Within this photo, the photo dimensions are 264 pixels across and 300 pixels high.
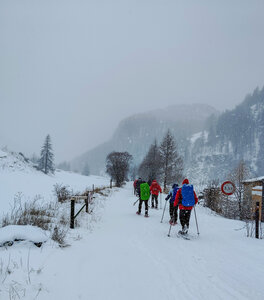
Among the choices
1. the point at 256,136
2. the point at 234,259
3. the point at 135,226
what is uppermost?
the point at 256,136

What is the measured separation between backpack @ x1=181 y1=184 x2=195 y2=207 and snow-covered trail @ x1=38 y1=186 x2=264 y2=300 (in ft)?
3.90

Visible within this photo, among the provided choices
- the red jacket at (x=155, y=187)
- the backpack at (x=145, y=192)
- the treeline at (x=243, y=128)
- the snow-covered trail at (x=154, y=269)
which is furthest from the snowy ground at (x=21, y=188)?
the treeline at (x=243, y=128)

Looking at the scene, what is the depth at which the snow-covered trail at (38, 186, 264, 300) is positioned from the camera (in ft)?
9.14

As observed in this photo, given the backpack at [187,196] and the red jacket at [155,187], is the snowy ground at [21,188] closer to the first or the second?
the backpack at [187,196]

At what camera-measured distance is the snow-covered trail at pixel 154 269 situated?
2787 millimetres

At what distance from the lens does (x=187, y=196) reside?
20.9 feet

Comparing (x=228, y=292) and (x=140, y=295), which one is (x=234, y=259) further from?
(x=140, y=295)

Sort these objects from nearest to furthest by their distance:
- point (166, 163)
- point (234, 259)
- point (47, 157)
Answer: point (234, 259)
point (166, 163)
point (47, 157)

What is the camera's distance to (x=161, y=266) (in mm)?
3732

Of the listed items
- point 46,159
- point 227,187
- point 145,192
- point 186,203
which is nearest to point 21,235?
point 186,203

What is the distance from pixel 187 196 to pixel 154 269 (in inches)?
127

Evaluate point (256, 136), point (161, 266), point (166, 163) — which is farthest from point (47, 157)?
point (256, 136)

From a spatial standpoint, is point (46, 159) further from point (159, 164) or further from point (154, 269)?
point (154, 269)

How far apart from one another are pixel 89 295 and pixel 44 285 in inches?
27.4
